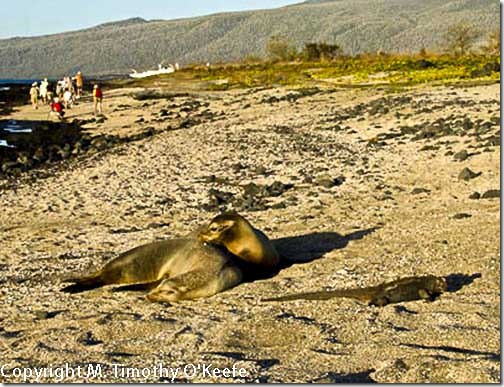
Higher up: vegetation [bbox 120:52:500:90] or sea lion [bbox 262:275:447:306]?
vegetation [bbox 120:52:500:90]

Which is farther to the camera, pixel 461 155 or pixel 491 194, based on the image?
pixel 461 155

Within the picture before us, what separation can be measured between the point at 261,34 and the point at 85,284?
156 metres

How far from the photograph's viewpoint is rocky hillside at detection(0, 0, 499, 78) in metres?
125

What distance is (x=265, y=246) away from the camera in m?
8.53

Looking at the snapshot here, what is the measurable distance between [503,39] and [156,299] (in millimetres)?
3849

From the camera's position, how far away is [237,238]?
836cm

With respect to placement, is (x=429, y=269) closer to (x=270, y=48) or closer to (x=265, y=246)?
(x=265, y=246)

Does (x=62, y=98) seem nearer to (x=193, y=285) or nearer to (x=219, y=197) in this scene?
(x=219, y=197)

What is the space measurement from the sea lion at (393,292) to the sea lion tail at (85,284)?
1935 millimetres

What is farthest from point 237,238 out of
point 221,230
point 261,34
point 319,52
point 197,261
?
point 261,34

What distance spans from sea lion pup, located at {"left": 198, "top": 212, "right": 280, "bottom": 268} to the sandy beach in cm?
35

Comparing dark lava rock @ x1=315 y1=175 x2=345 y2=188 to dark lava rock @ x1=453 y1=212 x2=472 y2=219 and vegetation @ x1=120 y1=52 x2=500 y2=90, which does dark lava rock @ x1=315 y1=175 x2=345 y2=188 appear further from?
vegetation @ x1=120 y1=52 x2=500 y2=90

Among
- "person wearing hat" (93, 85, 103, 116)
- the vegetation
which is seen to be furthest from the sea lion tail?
"person wearing hat" (93, 85, 103, 116)

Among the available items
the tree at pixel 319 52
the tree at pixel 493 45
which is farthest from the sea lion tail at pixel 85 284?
the tree at pixel 319 52
